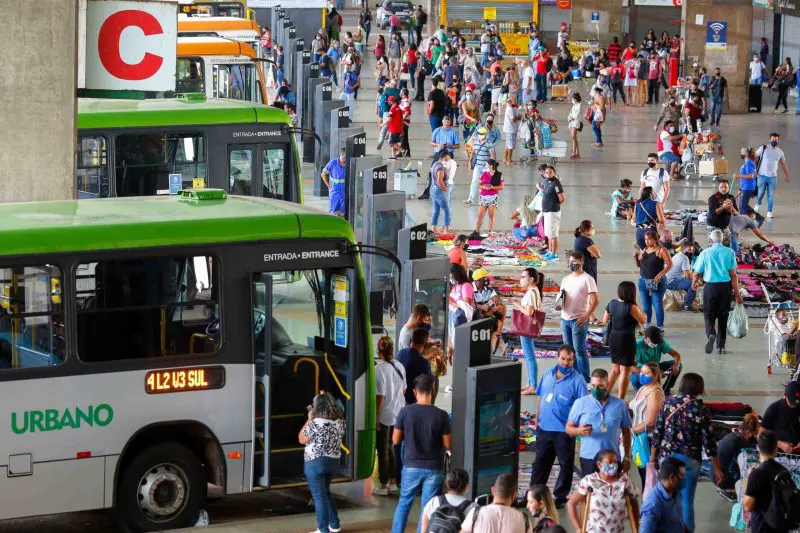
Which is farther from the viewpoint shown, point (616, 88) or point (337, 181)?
point (616, 88)

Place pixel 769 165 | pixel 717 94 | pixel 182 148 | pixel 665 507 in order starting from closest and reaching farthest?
pixel 665 507, pixel 182 148, pixel 769 165, pixel 717 94

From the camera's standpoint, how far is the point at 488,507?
9.98 m

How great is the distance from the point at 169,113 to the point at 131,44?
5.65 meters

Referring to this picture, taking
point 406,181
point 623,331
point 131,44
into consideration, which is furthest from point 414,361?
point 406,181

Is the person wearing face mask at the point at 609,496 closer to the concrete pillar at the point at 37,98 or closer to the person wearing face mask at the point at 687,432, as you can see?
the person wearing face mask at the point at 687,432

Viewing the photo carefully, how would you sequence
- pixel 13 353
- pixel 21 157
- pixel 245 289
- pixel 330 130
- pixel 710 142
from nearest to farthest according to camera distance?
pixel 13 353 < pixel 245 289 < pixel 21 157 < pixel 330 130 < pixel 710 142

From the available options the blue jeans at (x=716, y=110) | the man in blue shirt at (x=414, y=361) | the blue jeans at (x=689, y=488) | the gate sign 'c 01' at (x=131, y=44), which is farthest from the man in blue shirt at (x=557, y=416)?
the blue jeans at (x=716, y=110)

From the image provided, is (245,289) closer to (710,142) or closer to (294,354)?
(294,354)

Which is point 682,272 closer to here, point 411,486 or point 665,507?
point 411,486

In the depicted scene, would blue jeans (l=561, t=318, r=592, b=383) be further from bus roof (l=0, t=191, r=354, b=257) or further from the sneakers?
bus roof (l=0, t=191, r=354, b=257)

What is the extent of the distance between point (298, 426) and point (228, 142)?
883 cm

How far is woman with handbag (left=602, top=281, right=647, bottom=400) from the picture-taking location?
15.9 m

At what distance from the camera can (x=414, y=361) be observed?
1374cm

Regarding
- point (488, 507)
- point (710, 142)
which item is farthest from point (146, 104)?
point (710, 142)
